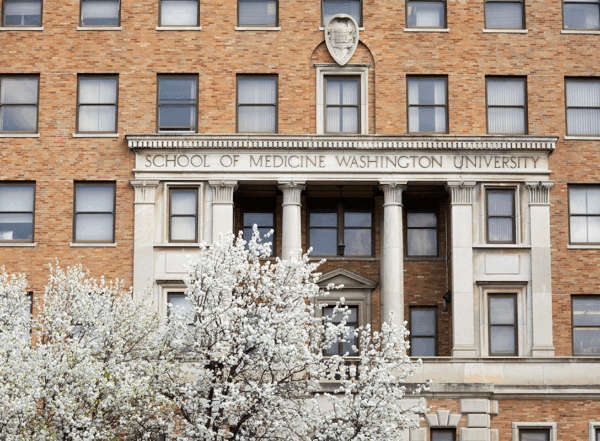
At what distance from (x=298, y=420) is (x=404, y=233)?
1217 cm

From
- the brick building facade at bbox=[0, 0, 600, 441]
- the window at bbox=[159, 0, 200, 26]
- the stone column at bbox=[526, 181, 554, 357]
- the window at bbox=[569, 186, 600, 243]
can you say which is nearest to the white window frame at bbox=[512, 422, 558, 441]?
the brick building facade at bbox=[0, 0, 600, 441]

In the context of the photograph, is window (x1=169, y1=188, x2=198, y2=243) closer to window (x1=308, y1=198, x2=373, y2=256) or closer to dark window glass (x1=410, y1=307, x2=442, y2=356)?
window (x1=308, y1=198, x2=373, y2=256)

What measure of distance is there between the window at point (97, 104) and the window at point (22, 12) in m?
3.02

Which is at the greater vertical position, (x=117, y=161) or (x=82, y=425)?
(x=117, y=161)

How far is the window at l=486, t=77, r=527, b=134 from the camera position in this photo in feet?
134

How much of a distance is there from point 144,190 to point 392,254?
9052 mm

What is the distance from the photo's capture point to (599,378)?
38094 millimetres

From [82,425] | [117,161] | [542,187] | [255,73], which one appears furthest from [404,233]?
[82,425]

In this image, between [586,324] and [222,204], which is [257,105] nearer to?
[222,204]

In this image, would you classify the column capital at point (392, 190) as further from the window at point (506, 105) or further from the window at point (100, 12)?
the window at point (100, 12)

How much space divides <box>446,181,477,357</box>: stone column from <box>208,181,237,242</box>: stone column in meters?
7.73

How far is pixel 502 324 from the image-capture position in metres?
39.2

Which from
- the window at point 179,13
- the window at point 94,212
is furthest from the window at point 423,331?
the window at point 179,13

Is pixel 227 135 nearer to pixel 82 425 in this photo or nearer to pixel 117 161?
pixel 117 161
